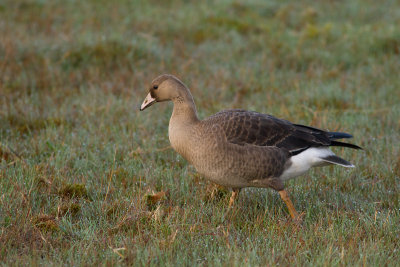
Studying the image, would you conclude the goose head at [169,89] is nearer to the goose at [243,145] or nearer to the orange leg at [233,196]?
the goose at [243,145]

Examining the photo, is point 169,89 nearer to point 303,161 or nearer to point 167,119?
point 303,161

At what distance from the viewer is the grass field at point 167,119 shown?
13.8 feet

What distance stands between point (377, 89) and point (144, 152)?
4.76 metres

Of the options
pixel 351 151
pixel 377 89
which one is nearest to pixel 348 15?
pixel 377 89

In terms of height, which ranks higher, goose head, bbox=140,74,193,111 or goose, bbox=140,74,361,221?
goose head, bbox=140,74,193,111

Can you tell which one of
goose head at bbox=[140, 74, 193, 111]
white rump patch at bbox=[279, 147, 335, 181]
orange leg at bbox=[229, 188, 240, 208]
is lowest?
orange leg at bbox=[229, 188, 240, 208]

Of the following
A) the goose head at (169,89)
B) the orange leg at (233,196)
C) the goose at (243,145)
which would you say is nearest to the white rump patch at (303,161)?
the goose at (243,145)

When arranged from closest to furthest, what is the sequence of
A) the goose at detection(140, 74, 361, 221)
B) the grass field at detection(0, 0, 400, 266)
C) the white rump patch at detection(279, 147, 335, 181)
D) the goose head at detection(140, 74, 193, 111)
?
the grass field at detection(0, 0, 400, 266) → the goose at detection(140, 74, 361, 221) → the white rump patch at detection(279, 147, 335, 181) → the goose head at detection(140, 74, 193, 111)

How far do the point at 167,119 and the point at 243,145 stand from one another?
9.43ft

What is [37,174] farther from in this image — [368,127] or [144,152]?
[368,127]

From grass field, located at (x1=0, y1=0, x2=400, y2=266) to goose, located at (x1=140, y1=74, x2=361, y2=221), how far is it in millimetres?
335

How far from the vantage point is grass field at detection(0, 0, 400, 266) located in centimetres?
420

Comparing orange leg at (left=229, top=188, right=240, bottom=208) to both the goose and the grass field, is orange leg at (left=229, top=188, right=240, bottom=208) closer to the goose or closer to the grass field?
the goose

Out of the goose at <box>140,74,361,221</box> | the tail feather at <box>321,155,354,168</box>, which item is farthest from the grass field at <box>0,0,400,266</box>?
the tail feather at <box>321,155,354,168</box>
